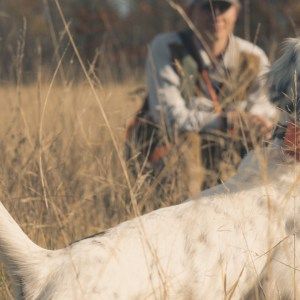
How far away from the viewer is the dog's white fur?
2043 mm

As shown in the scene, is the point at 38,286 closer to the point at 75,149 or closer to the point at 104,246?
the point at 104,246

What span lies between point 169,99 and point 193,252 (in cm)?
196

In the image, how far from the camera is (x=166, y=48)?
424 centimetres

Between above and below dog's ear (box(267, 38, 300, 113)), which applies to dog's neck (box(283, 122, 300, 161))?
below

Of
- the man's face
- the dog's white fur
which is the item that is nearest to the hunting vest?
the man's face

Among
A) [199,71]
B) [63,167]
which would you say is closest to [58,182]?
[63,167]

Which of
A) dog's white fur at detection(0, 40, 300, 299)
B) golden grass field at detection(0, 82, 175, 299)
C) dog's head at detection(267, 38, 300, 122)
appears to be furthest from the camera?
golden grass field at detection(0, 82, 175, 299)

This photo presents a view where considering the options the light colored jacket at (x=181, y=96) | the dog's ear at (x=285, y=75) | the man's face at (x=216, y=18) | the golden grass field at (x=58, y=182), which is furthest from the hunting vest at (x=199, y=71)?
the dog's ear at (x=285, y=75)

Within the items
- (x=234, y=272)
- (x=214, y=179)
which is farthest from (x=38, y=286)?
(x=214, y=179)

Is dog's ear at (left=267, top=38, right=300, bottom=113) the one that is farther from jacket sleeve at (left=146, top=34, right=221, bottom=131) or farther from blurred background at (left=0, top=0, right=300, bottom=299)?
jacket sleeve at (left=146, top=34, right=221, bottom=131)

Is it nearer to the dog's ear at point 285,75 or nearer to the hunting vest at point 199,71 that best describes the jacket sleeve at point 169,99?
the hunting vest at point 199,71

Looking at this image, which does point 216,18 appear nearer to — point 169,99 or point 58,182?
point 169,99

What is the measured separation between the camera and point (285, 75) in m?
2.59

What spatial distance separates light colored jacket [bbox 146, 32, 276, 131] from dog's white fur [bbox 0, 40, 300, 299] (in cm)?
133
